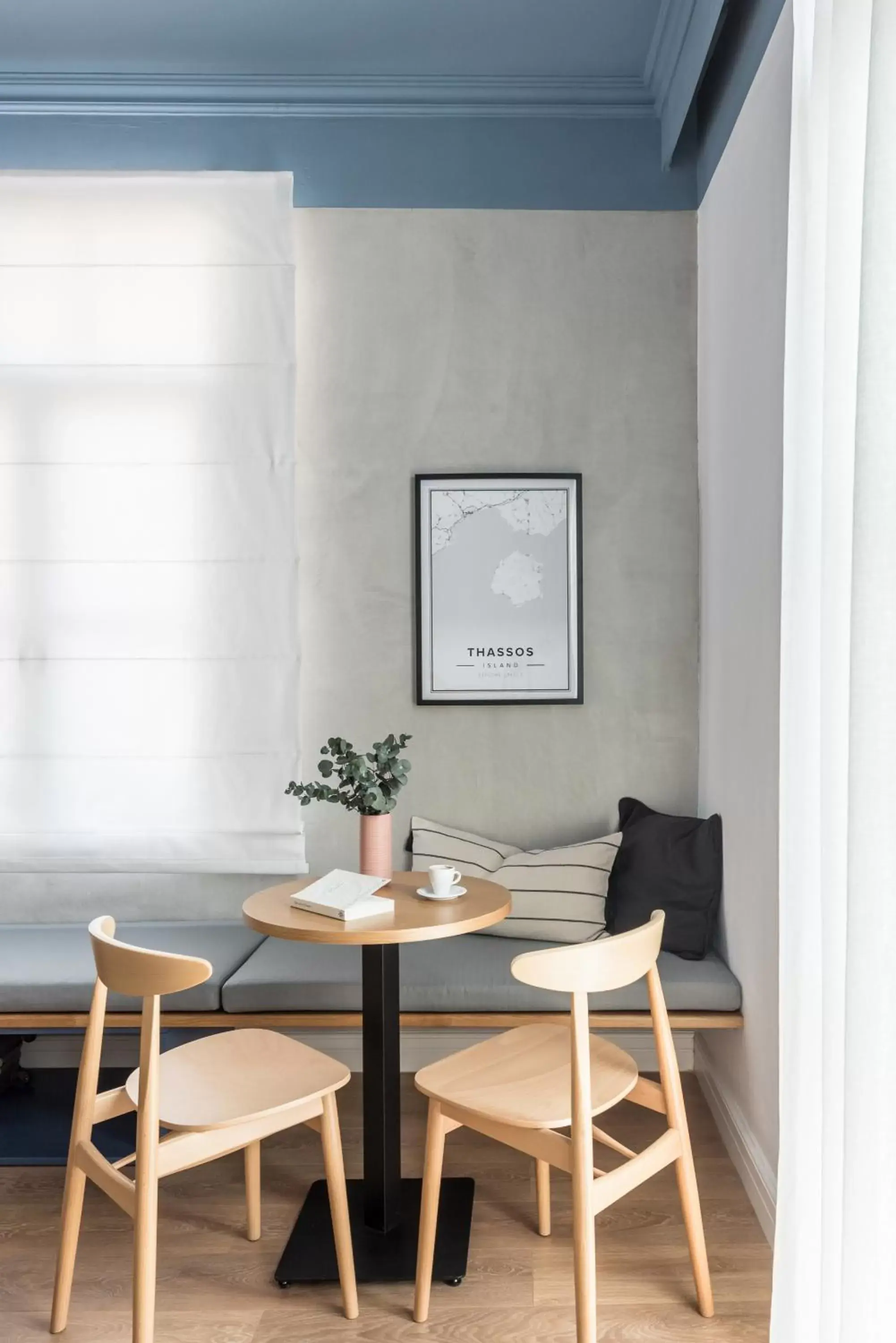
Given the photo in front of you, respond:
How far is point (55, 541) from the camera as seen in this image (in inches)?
122

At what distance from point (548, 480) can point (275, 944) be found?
163 centimetres

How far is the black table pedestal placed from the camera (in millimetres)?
2074

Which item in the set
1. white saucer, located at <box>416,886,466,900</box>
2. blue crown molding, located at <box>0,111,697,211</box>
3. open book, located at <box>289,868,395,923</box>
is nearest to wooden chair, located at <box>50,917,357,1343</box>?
open book, located at <box>289,868,395,923</box>

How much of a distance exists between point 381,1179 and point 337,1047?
3.20ft

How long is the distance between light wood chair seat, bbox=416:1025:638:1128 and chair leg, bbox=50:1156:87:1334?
669mm

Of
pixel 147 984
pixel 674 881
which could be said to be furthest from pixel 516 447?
pixel 147 984

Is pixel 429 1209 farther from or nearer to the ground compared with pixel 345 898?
nearer to the ground

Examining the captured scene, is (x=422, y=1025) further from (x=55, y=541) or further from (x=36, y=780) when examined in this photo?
(x=55, y=541)

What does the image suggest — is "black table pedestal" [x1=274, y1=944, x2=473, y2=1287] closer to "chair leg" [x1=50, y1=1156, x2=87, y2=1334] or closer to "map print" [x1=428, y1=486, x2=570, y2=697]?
"chair leg" [x1=50, y1=1156, x2=87, y2=1334]

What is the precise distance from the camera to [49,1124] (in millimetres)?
2705

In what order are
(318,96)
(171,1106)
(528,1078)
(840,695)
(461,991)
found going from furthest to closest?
(318,96) → (461,991) → (528,1078) → (171,1106) → (840,695)

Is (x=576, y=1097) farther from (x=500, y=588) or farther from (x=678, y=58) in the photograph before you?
(x=678, y=58)

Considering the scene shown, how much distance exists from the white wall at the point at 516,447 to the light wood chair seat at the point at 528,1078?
3.52 ft

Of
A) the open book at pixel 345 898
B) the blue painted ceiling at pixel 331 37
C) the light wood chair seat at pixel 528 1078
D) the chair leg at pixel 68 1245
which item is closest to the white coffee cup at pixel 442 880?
the open book at pixel 345 898
